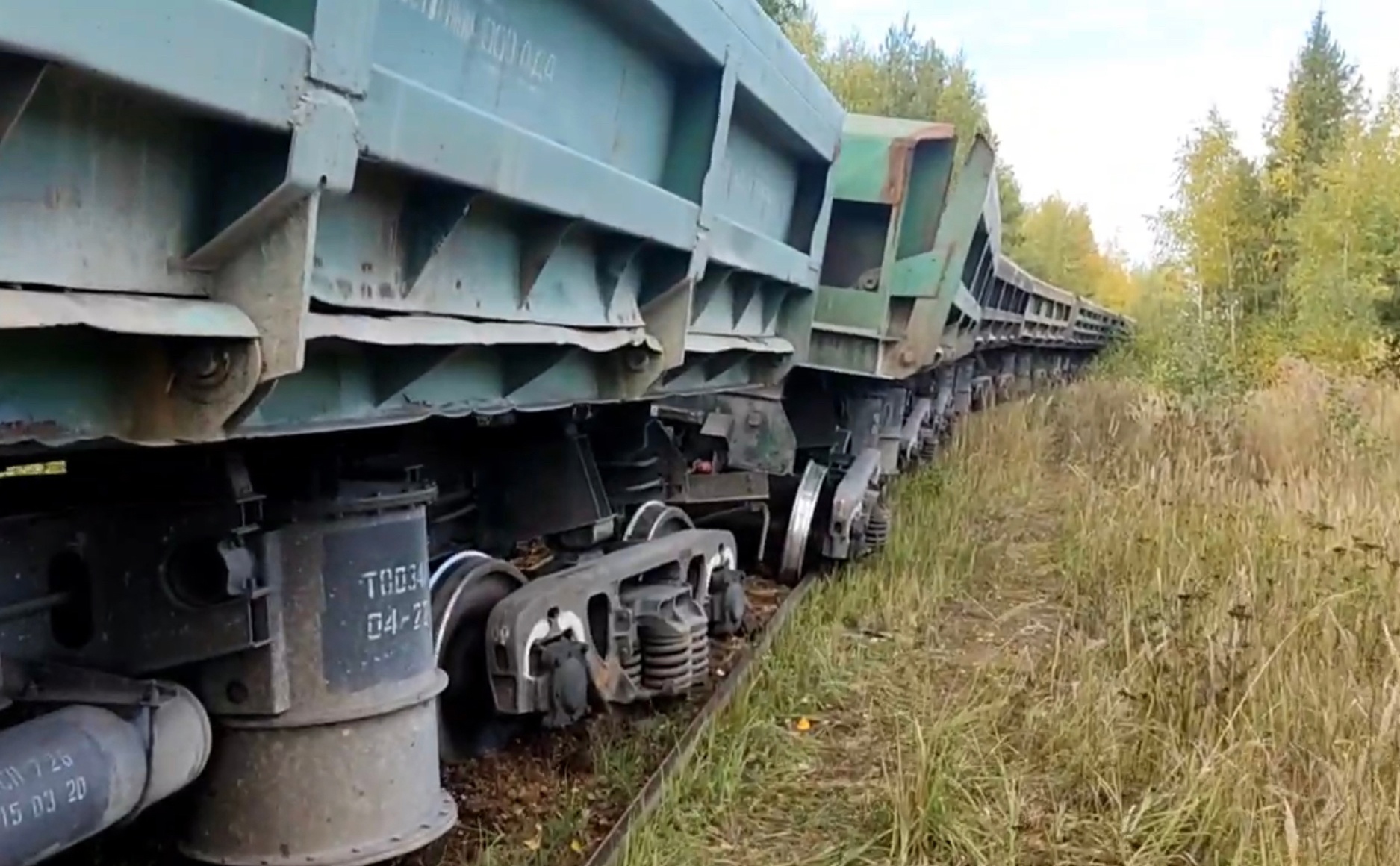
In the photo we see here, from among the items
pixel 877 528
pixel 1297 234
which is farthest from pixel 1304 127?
pixel 877 528

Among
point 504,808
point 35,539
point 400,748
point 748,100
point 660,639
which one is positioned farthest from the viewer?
point 660,639

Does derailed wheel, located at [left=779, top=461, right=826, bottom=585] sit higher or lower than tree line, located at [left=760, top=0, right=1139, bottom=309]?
lower

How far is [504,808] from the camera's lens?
11.1 ft

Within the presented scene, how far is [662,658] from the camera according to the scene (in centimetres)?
388

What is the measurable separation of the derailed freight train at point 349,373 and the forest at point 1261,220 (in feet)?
35.4

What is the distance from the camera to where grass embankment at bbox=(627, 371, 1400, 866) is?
10.8ft

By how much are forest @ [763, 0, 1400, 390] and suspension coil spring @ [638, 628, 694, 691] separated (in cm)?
1054

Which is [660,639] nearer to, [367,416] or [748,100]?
[748,100]

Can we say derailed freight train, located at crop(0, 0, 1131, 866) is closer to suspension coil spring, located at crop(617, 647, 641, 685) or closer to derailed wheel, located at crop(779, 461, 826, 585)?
suspension coil spring, located at crop(617, 647, 641, 685)

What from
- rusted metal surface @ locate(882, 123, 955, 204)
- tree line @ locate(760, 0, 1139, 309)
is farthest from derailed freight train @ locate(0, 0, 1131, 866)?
tree line @ locate(760, 0, 1139, 309)

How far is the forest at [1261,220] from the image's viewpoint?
20.0 meters

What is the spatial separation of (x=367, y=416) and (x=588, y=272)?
0.86 m

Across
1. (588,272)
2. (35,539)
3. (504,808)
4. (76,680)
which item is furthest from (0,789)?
(504,808)

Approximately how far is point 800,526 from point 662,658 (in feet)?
7.20
